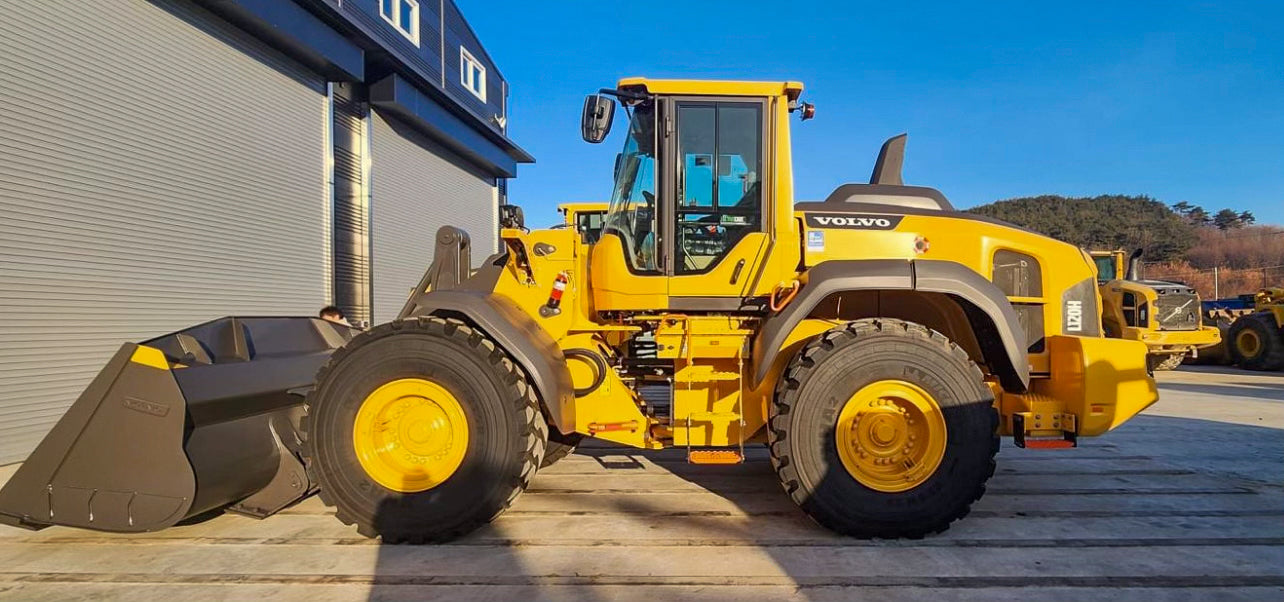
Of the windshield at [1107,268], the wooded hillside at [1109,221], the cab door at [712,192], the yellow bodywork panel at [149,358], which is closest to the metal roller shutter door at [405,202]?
the yellow bodywork panel at [149,358]

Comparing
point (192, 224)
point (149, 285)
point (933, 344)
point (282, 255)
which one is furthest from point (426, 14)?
point (933, 344)

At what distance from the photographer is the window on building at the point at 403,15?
12.7m

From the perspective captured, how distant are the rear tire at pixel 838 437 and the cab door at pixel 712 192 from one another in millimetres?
735

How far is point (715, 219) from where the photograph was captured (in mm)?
4047

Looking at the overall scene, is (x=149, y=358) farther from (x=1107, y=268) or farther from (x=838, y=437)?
(x=1107, y=268)

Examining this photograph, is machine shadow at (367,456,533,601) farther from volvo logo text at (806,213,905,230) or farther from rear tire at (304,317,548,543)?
volvo logo text at (806,213,905,230)

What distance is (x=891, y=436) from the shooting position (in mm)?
3711

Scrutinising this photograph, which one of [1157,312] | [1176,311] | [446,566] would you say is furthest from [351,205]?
[1176,311]

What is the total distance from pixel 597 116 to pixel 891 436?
2543 millimetres

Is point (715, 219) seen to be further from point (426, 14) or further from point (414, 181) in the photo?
point (426, 14)

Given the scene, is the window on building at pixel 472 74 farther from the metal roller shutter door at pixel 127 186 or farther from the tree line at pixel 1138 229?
the tree line at pixel 1138 229

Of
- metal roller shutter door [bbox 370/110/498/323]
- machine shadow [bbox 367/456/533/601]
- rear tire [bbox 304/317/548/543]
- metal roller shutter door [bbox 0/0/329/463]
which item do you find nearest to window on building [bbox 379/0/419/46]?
metal roller shutter door [bbox 370/110/498/323]

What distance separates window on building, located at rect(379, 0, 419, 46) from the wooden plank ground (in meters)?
11.1

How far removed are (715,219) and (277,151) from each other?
853 cm
